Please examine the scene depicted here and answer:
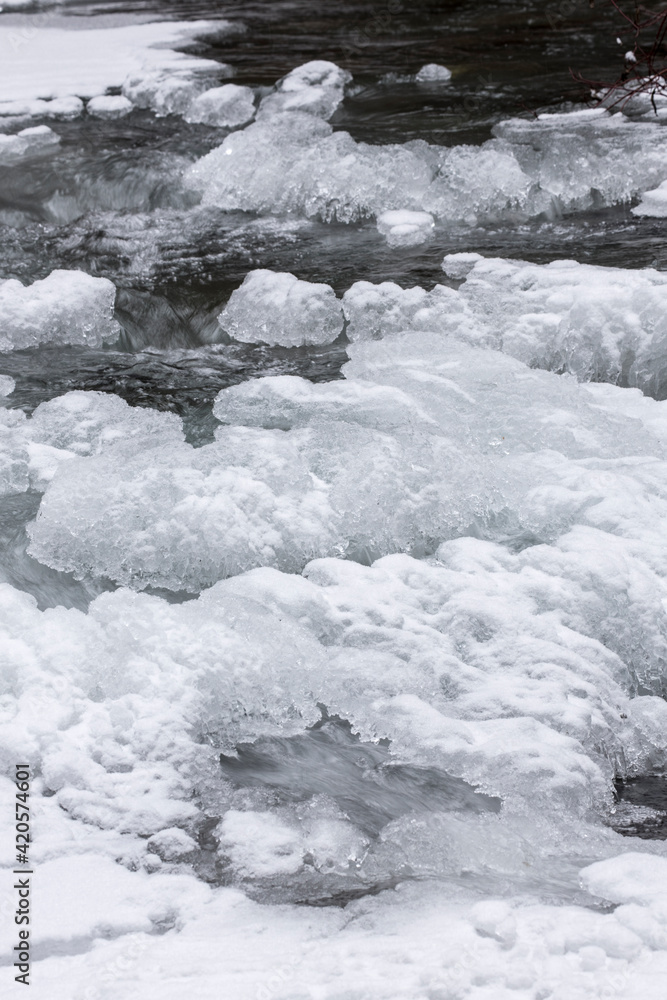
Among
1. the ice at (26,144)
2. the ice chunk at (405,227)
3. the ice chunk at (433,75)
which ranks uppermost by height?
the ice chunk at (433,75)

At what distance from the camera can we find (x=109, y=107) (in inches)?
286

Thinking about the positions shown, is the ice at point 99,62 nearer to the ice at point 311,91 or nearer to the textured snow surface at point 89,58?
the textured snow surface at point 89,58

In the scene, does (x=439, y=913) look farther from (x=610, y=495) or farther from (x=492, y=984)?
(x=610, y=495)

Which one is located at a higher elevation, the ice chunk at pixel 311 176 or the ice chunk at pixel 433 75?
the ice chunk at pixel 433 75

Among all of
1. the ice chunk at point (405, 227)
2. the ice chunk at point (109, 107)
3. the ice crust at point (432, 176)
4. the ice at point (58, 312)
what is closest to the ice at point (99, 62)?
the ice chunk at point (109, 107)

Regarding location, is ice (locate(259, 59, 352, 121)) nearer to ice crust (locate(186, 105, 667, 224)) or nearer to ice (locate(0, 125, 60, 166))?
ice crust (locate(186, 105, 667, 224))

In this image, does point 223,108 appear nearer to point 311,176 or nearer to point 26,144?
point 26,144

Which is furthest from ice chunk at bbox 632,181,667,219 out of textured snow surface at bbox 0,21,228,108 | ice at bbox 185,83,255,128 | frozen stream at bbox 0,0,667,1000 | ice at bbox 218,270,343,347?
textured snow surface at bbox 0,21,228,108

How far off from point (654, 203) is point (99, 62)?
5.31 m

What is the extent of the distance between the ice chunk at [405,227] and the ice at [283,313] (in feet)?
2.62

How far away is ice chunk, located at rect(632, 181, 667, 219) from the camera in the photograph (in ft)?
17.1

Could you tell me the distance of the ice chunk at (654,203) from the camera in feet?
17.1

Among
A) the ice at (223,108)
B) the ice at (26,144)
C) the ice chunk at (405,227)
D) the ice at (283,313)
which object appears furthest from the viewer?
the ice at (223,108)

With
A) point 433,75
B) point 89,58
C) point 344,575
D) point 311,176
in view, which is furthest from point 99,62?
point 344,575
